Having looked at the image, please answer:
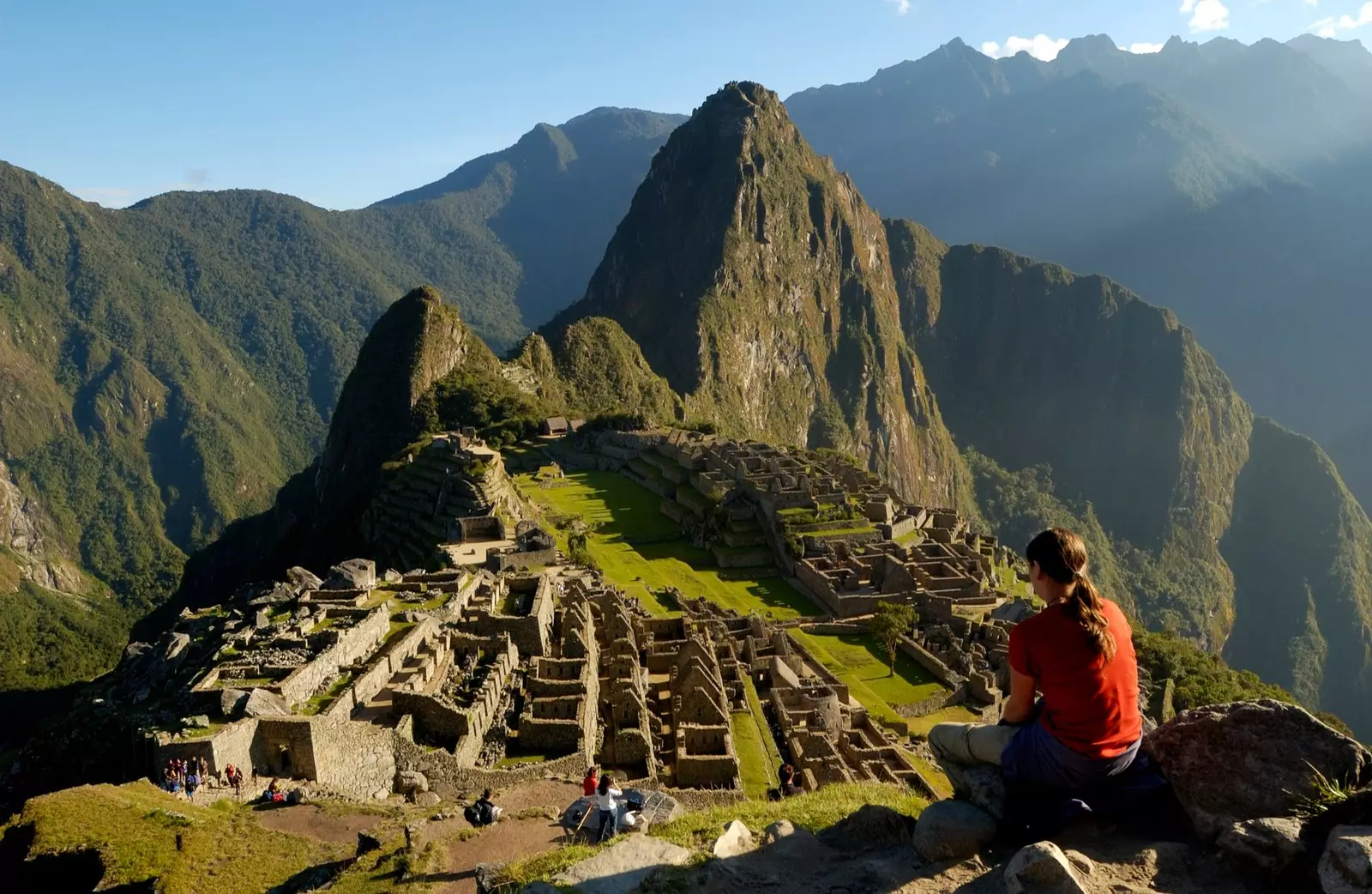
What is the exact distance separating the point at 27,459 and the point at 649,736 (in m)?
176

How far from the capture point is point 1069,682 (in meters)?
6.40

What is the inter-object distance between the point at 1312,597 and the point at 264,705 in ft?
671

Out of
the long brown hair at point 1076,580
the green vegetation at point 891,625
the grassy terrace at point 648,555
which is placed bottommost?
the green vegetation at point 891,625

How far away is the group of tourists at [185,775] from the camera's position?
14.8 meters

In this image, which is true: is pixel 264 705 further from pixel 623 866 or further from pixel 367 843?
pixel 623 866

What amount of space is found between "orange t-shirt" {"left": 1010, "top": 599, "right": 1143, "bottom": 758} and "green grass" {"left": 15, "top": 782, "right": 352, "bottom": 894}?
1018 cm

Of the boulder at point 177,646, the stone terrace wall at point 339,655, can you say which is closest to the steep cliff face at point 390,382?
the boulder at point 177,646

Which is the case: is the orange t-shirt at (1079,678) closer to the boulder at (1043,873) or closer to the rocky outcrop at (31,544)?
the boulder at (1043,873)

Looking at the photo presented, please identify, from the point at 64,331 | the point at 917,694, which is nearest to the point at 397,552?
the point at 917,694

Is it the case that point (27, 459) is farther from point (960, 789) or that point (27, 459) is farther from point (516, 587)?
point (960, 789)

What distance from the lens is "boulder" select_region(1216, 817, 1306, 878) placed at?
19.3 feet

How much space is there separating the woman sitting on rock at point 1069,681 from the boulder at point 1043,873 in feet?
2.72

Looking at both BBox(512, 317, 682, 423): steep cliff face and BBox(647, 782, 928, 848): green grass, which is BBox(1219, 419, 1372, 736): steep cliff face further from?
BBox(647, 782, 928, 848): green grass

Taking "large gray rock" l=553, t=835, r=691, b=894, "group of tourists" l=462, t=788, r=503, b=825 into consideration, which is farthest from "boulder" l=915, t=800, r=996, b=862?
"group of tourists" l=462, t=788, r=503, b=825
